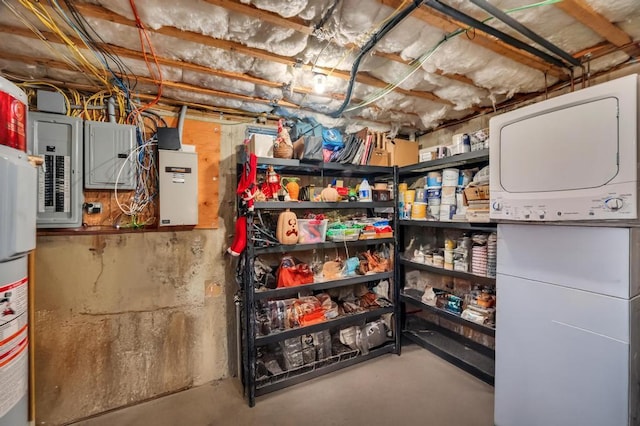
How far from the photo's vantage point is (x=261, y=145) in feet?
6.98

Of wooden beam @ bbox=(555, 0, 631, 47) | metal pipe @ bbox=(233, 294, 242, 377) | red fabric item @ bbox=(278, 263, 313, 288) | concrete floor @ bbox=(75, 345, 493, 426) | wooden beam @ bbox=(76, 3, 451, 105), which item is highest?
wooden beam @ bbox=(555, 0, 631, 47)

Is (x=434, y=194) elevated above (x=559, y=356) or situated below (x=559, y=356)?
above

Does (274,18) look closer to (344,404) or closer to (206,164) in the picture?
(206,164)

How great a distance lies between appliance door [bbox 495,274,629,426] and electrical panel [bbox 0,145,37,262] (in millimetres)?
2452

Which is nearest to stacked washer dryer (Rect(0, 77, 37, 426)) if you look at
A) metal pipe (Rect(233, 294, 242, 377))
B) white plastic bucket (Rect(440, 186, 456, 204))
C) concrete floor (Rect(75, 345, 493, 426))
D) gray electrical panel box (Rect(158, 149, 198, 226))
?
gray electrical panel box (Rect(158, 149, 198, 226))

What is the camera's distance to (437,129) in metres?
3.03

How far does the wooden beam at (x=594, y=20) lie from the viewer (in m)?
1.27

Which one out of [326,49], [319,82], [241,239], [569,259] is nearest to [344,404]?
[241,239]

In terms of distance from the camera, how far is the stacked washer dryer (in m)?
1.03

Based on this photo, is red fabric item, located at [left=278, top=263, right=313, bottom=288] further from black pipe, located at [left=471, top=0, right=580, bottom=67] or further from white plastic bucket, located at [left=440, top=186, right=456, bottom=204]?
black pipe, located at [left=471, top=0, right=580, bottom=67]

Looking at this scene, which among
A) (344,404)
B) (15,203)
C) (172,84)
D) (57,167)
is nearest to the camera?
(15,203)

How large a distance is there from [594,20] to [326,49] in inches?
54.3

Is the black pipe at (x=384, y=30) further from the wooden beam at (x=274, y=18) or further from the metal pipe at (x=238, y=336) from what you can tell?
the metal pipe at (x=238, y=336)

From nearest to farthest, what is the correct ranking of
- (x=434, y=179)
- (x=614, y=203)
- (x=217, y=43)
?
(x=614, y=203)
(x=217, y=43)
(x=434, y=179)
